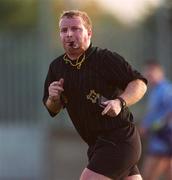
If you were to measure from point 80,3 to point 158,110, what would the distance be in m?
5.19

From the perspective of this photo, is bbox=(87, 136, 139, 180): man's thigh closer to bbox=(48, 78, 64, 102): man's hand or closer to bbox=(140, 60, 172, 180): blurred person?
bbox=(48, 78, 64, 102): man's hand

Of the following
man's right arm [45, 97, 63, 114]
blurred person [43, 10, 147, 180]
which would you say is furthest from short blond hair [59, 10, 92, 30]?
man's right arm [45, 97, 63, 114]

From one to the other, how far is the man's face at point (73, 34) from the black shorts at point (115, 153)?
736 millimetres

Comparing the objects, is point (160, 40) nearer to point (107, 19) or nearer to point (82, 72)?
point (107, 19)

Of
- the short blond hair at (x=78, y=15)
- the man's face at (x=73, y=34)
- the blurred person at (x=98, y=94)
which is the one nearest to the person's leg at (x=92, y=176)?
the blurred person at (x=98, y=94)

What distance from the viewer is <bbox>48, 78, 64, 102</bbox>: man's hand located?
752 cm

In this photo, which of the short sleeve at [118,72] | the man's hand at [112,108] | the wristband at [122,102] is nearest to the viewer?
the man's hand at [112,108]

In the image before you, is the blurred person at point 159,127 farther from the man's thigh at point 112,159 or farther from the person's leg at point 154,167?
the man's thigh at point 112,159

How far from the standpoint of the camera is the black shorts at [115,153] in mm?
7457

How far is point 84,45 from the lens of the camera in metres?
7.52

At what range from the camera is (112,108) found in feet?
23.4

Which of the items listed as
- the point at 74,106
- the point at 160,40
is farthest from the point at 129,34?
the point at 74,106

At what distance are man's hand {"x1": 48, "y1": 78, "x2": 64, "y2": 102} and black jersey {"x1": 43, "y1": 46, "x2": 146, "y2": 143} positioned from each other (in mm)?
64

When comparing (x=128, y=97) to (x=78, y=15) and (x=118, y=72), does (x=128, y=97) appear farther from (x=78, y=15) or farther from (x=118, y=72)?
(x=78, y=15)
